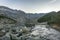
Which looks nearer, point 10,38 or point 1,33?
point 10,38

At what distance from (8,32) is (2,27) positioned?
722 mm

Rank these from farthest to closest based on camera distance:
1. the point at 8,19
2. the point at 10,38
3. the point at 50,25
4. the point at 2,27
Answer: the point at 8,19 < the point at 50,25 < the point at 2,27 < the point at 10,38

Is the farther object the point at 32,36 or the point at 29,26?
the point at 29,26

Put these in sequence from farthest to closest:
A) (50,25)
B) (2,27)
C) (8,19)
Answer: (8,19) → (50,25) → (2,27)

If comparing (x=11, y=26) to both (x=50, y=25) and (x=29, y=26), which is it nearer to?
(x=29, y=26)

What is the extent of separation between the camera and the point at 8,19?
36.5 feet

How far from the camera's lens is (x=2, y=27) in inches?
378

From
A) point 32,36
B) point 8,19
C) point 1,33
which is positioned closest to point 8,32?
point 1,33

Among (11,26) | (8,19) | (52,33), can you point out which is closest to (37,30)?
(52,33)

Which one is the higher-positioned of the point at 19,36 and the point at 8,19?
the point at 8,19

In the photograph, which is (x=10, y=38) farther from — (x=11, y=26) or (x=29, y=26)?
(x=29, y=26)

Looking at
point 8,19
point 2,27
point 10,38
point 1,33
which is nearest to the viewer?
point 10,38

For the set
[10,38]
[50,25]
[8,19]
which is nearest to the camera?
[10,38]

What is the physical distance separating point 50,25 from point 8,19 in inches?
115
